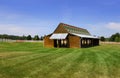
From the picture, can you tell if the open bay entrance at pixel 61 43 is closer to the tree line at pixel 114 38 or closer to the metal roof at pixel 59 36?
the metal roof at pixel 59 36

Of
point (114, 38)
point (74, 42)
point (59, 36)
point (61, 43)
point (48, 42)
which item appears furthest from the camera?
point (114, 38)

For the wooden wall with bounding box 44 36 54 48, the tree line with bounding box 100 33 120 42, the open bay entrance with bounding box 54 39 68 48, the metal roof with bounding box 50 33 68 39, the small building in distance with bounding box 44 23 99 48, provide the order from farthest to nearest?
the tree line with bounding box 100 33 120 42
the wooden wall with bounding box 44 36 54 48
the open bay entrance with bounding box 54 39 68 48
the metal roof with bounding box 50 33 68 39
the small building in distance with bounding box 44 23 99 48

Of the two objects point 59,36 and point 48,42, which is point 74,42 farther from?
point 48,42

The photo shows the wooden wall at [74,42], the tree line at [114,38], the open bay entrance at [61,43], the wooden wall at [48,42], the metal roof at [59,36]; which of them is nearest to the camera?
the wooden wall at [74,42]

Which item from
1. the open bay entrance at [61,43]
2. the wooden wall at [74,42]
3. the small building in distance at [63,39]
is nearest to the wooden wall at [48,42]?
the small building in distance at [63,39]

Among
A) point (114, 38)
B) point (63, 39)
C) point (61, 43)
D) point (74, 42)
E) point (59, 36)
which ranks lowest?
point (61, 43)

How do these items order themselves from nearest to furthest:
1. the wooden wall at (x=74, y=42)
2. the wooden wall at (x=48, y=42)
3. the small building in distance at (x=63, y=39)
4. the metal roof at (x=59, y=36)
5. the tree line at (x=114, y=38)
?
1. the wooden wall at (x=74, y=42)
2. the small building in distance at (x=63, y=39)
3. the metal roof at (x=59, y=36)
4. the wooden wall at (x=48, y=42)
5. the tree line at (x=114, y=38)

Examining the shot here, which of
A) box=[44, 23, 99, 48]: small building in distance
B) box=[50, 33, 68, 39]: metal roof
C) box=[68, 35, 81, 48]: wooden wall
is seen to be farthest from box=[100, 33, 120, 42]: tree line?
box=[68, 35, 81, 48]: wooden wall

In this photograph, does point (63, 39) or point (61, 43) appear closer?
point (63, 39)

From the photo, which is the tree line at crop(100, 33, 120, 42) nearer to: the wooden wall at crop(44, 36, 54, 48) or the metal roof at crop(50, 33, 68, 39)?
the metal roof at crop(50, 33, 68, 39)

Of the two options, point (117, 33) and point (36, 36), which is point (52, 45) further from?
point (117, 33)

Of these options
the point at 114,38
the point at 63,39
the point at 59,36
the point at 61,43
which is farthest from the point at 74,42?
the point at 114,38

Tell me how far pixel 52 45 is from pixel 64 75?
3249 centimetres

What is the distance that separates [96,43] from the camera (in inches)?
2327
